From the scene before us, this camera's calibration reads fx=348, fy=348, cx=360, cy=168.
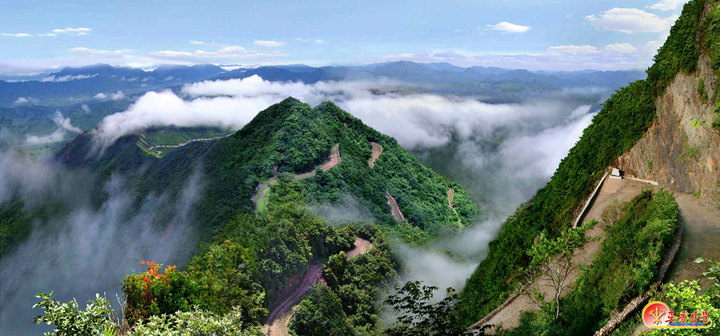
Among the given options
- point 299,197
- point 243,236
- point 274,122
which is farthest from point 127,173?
point 243,236

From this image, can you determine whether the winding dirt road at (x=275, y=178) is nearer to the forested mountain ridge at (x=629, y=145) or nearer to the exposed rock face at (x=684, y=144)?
the forested mountain ridge at (x=629, y=145)

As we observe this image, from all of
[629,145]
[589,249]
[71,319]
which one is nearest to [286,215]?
[589,249]

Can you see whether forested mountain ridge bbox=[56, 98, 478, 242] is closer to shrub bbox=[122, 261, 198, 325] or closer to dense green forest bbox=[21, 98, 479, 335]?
dense green forest bbox=[21, 98, 479, 335]

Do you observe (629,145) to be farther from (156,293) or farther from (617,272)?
(156,293)

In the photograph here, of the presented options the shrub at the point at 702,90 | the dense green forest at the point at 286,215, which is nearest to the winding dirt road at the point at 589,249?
the shrub at the point at 702,90

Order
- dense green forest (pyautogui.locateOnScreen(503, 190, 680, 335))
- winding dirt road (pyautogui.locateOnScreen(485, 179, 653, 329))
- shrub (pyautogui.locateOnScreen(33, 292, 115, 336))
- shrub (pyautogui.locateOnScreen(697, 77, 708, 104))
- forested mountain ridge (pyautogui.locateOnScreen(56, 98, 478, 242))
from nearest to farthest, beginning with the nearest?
shrub (pyautogui.locateOnScreen(33, 292, 115, 336)) → dense green forest (pyautogui.locateOnScreen(503, 190, 680, 335)) → shrub (pyautogui.locateOnScreen(697, 77, 708, 104)) → winding dirt road (pyautogui.locateOnScreen(485, 179, 653, 329)) → forested mountain ridge (pyautogui.locateOnScreen(56, 98, 478, 242))

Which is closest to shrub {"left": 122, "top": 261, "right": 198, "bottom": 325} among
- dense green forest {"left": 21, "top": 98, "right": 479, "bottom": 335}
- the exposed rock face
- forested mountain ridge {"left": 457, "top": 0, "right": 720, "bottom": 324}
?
dense green forest {"left": 21, "top": 98, "right": 479, "bottom": 335}

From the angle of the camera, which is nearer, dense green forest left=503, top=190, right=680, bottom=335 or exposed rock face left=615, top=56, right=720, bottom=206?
dense green forest left=503, top=190, right=680, bottom=335
